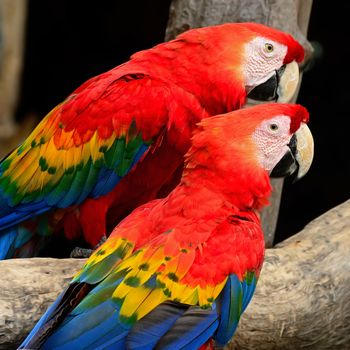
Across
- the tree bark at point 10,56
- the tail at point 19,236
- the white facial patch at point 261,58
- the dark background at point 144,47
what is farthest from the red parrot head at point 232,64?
the tree bark at point 10,56

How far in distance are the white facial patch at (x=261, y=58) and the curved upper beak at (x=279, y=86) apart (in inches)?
1.2

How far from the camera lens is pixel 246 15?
12.2 ft

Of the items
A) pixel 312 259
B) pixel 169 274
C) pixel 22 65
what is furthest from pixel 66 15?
pixel 169 274

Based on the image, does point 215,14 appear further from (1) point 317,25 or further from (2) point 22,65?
(2) point 22,65

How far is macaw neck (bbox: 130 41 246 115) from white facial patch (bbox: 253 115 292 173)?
437 millimetres

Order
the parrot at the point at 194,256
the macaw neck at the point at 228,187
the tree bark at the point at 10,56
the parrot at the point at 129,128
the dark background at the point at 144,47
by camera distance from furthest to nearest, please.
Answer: the tree bark at the point at 10,56
the dark background at the point at 144,47
the parrot at the point at 129,128
the macaw neck at the point at 228,187
the parrot at the point at 194,256

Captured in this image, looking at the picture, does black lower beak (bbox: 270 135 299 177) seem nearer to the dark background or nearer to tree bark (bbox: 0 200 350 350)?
tree bark (bbox: 0 200 350 350)

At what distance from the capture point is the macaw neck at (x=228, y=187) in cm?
275

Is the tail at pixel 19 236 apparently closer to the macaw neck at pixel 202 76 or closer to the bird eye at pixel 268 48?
the macaw neck at pixel 202 76

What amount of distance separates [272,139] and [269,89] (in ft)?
1.75

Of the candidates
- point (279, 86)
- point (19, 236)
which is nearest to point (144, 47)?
point (279, 86)

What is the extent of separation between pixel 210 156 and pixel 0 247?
91 centimetres

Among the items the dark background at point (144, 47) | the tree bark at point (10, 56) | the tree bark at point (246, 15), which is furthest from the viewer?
the tree bark at point (10, 56)

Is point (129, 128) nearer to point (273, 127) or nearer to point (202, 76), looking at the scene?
point (202, 76)
